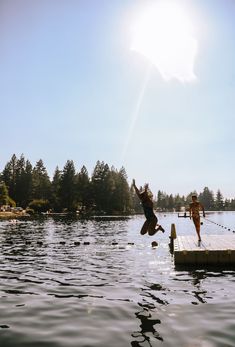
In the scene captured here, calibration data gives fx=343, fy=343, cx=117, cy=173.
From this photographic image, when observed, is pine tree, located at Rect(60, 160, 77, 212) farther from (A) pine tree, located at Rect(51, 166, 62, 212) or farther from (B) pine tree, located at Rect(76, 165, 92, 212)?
(B) pine tree, located at Rect(76, 165, 92, 212)

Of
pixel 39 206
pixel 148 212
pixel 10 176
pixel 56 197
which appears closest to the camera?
pixel 148 212

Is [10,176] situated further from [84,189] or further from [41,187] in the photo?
[84,189]

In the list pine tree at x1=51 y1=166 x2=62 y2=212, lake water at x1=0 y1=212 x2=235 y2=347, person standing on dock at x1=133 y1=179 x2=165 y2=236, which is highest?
pine tree at x1=51 y1=166 x2=62 y2=212

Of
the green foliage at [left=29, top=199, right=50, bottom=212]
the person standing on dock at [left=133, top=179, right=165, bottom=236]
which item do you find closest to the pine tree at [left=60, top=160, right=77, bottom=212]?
the green foliage at [left=29, top=199, right=50, bottom=212]

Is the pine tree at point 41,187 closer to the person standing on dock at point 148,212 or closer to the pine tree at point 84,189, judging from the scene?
the pine tree at point 84,189

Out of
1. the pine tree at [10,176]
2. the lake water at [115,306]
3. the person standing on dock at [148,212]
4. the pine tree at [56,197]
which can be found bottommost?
the lake water at [115,306]

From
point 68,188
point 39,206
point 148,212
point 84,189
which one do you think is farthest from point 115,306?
point 84,189

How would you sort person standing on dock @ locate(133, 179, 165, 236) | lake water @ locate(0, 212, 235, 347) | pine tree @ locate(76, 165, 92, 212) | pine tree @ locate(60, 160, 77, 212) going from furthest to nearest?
pine tree @ locate(76, 165, 92, 212) < pine tree @ locate(60, 160, 77, 212) < person standing on dock @ locate(133, 179, 165, 236) < lake water @ locate(0, 212, 235, 347)

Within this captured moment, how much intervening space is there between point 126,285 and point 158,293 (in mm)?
1718

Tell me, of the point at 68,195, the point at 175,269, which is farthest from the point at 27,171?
the point at 175,269

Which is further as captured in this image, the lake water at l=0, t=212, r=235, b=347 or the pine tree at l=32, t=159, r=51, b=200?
the pine tree at l=32, t=159, r=51, b=200

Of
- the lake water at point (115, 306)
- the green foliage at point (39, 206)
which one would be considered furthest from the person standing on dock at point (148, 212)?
the green foliage at point (39, 206)

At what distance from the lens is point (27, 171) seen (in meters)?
142

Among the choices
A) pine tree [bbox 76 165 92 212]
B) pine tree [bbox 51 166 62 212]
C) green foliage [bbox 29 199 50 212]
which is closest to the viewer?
green foliage [bbox 29 199 50 212]
